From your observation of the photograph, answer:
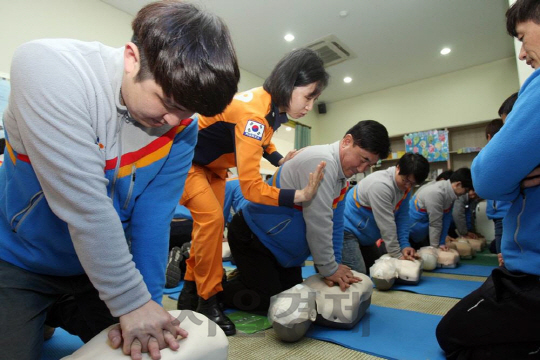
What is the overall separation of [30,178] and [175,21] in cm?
46

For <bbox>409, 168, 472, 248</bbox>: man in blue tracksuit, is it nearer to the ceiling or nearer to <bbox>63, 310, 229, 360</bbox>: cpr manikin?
the ceiling

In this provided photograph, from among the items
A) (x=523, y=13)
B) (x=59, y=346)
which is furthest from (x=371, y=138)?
(x=59, y=346)

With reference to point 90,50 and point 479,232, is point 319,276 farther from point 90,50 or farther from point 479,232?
point 479,232

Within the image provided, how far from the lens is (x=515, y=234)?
917 mm

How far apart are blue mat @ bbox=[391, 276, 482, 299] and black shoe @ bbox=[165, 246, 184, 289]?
4.78 feet

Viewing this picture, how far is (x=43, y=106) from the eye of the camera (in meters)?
0.55

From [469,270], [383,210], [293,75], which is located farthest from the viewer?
[469,270]

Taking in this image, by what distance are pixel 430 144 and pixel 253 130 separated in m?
4.98

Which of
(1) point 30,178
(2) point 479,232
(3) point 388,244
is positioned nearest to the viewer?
(1) point 30,178

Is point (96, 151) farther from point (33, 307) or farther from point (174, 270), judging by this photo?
point (174, 270)

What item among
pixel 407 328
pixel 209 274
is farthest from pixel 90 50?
pixel 407 328

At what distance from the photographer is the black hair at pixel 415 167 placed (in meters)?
2.23

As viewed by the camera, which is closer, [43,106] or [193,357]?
[43,106]

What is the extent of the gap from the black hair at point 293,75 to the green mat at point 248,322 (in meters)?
1.05
